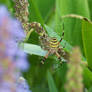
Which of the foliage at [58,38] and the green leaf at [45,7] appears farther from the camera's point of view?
the green leaf at [45,7]

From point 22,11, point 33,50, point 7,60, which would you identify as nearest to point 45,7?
point 33,50

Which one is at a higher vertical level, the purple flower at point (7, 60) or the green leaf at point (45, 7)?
the purple flower at point (7, 60)

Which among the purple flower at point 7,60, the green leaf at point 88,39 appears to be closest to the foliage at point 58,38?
the green leaf at point 88,39

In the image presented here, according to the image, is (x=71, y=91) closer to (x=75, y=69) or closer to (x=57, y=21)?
(x=75, y=69)

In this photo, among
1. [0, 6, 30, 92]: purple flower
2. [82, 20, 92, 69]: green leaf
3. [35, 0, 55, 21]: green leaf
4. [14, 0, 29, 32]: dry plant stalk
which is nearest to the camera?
[0, 6, 30, 92]: purple flower

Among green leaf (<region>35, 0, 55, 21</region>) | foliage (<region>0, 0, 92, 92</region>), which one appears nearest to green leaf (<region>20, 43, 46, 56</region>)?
foliage (<region>0, 0, 92, 92</region>)

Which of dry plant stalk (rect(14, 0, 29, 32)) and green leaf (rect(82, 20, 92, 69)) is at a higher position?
dry plant stalk (rect(14, 0, 29, 32))

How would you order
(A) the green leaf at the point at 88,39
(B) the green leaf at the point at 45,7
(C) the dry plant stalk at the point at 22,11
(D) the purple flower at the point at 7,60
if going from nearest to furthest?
1. (D) the purple flower at the point at 7,60
2. (C) the dry plant stalk at the point at 22,11
3. (A) the green leaf at the point at 88,39
4. (B) the green leaf at the point at 45,7

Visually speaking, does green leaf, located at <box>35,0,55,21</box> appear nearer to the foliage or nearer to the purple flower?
the foliage

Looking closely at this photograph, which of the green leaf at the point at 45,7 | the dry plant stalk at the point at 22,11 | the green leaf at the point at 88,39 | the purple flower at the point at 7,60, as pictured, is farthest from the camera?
the green leaf at the point at 45,7

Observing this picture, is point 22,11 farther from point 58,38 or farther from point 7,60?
point 7,60

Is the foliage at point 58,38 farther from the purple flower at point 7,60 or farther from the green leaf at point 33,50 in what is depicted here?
the purple flower at point 7,60
